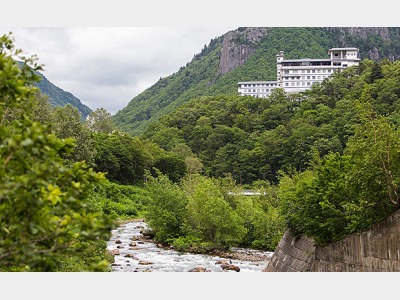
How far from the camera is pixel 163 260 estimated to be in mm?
30234

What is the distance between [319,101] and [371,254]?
87.2 m

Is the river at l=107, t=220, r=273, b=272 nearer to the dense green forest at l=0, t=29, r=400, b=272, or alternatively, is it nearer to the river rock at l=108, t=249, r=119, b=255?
the river rock at l=108, t=249, r=119, b=255

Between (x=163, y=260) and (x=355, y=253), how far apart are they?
51.5ft

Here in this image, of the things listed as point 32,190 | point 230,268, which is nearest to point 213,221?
point 230,268

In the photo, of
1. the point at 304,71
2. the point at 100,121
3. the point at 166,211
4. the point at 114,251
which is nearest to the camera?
the point at 114,251

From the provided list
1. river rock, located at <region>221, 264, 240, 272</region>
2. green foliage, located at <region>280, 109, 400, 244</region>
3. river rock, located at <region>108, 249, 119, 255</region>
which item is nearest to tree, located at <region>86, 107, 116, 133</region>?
river rock, located at <region>108, 249, 119, 255</region>

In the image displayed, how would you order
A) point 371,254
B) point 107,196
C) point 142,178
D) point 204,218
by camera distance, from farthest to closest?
point 142,178
point 107,196
point 204,218
point 371,254

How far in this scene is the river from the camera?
27303 millimetres

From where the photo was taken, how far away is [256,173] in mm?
86625

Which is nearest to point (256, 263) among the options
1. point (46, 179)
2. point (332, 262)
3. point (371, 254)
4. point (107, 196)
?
point (332, 262)

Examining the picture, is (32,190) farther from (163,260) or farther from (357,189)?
(163,260)

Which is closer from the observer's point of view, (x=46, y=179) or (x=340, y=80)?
(x=46, y=179)

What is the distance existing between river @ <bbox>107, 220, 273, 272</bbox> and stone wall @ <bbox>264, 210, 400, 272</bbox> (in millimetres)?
7206

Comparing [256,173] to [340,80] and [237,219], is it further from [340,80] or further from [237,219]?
[237,219]
